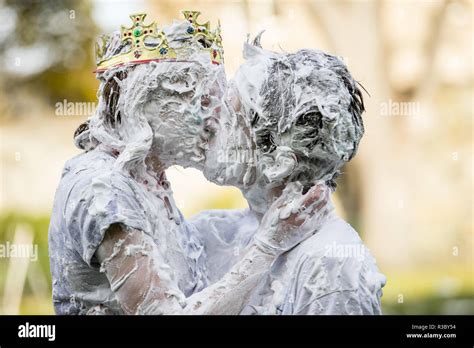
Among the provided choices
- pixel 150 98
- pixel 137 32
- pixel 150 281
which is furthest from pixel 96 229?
pixel 137 32

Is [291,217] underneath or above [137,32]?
underneath

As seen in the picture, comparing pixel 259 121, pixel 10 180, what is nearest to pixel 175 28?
pixel 259 121

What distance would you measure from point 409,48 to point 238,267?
6.73 m

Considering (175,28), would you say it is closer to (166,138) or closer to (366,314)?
(166,138)

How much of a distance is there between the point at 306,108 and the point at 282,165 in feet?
0.76

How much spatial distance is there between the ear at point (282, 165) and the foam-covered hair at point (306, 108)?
2cm

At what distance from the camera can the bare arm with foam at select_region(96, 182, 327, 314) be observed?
12.3 feet

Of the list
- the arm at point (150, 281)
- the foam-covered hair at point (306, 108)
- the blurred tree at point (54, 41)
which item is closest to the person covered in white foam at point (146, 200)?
the arm at point (150, 281)

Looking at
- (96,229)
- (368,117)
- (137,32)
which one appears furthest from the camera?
(368,117)

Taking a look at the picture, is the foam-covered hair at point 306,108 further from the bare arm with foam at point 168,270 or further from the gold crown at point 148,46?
the gold crown at point 148,46

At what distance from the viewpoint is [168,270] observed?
3.83 metres

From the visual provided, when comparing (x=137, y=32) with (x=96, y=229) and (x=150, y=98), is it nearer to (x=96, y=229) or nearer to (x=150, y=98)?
(x=150, y=98)

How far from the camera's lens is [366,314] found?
150 inches
